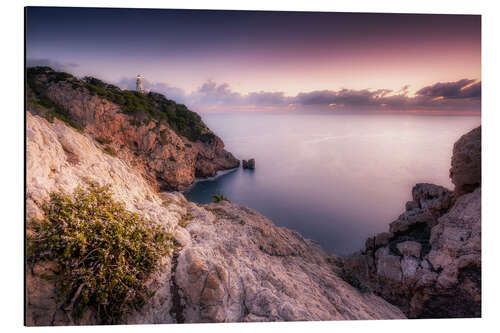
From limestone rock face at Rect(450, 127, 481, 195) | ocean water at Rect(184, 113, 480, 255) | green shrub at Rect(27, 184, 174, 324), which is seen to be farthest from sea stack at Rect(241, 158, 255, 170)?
green shrub at Rect(27, 184, 174, 324)

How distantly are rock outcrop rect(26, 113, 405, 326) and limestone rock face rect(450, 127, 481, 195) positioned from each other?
10.3ft

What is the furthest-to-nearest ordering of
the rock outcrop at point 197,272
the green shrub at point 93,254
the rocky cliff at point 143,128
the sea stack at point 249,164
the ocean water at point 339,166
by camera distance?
the sea stack at point 249,164, the rocky cliff at point 143,128, the ocean water at point 339,166, the rock outcrop at point 197,272, the green shrub at point 93,254

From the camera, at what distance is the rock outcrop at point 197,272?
2799 millimetres

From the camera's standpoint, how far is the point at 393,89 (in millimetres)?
5262

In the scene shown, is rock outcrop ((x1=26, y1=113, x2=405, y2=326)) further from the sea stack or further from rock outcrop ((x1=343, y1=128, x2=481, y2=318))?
the sea stack

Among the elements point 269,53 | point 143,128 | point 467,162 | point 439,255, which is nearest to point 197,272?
point 269,53

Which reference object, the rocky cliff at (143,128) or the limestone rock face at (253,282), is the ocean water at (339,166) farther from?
the rocky cliff at (143,128)

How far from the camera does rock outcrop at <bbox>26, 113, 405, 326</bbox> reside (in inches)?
110

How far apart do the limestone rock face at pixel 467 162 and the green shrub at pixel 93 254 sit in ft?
20.4

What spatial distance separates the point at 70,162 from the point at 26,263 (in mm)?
1890

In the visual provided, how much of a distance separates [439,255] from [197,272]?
193 inches

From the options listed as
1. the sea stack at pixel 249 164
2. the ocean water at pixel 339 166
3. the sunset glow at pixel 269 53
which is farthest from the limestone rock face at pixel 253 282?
the sea stack at pixel 249 164

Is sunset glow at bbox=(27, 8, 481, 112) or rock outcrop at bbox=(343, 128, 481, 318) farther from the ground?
sunset glow at bbox=(27, 8, 481, 112)
